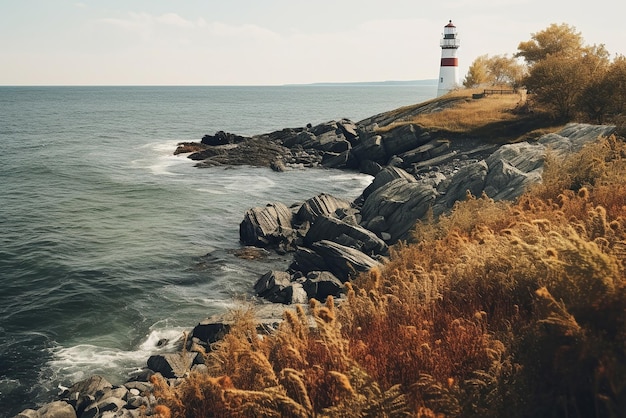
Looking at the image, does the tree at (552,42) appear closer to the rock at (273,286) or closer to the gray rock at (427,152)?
the gray rock at (427,152)

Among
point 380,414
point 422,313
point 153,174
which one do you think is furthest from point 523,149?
point 153,174

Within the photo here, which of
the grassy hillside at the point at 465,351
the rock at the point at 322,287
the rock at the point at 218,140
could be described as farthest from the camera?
the rock at the point at 218,140

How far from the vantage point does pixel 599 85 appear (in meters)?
36.2

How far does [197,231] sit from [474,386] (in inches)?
1067

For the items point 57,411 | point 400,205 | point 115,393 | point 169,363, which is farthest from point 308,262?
point 57,411

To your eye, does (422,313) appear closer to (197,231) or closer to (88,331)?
(88,331)

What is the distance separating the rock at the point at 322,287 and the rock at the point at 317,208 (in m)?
10.1

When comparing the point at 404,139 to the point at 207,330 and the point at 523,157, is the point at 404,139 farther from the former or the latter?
the point at 207,330

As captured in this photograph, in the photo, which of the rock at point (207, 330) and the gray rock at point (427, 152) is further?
the gray rock at point (427, 152)

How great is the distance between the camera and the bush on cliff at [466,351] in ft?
15.2

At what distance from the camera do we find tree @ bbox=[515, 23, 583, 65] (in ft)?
199

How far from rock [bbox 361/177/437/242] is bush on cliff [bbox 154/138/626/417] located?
17.3 metres

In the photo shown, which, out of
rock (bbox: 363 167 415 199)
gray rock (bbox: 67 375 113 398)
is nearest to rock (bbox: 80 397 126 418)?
gray rock (bbox: 67 375 113 398)

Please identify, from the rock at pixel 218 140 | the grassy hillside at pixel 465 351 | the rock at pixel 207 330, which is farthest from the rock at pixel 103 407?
the rock at pixel 218 140
